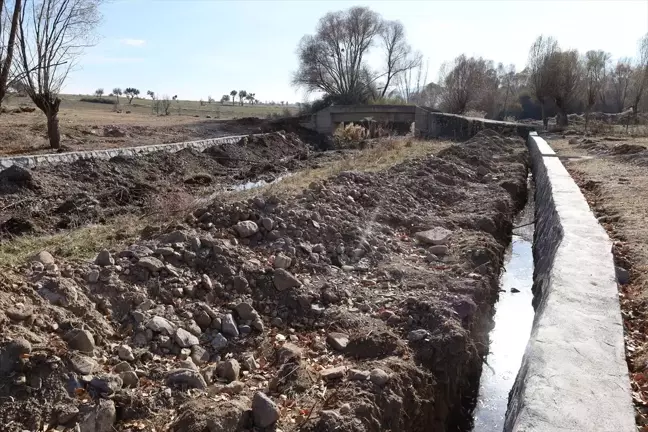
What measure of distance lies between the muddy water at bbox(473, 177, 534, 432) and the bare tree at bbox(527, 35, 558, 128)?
25.7 meters

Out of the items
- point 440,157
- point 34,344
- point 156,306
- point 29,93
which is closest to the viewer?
point 34,344

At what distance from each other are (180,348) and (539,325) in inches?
99.4

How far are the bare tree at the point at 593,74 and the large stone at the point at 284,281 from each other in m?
27.6

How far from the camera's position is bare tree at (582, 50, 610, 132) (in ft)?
104

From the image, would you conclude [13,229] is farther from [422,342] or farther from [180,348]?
[422,342]

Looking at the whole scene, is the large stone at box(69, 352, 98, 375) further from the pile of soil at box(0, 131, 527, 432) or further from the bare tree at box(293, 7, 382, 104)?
the bare tree at box(293, 7, 382, 104)

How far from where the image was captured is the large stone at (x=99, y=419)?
9.22 ft

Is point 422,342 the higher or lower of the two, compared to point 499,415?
higher

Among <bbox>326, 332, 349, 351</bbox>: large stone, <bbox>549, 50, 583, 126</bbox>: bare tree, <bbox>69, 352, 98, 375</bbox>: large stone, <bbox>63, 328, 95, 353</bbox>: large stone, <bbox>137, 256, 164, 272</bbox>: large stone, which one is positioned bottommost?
<bbox>326, 332, 349, 351</bbox>: large stone

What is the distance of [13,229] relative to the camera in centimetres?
769

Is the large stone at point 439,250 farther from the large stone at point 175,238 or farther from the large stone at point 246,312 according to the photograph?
the large stone at point 175,238

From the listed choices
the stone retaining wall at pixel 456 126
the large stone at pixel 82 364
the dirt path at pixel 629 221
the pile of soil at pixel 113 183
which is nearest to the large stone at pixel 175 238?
the large stone at pixel 82 364

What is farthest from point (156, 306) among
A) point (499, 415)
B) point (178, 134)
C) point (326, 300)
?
point (178, 134)

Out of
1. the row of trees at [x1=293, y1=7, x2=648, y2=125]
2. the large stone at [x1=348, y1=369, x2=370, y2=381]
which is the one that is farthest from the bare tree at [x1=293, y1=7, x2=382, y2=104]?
the large stone at [x1=348, y1=369, x2=370, y2=381]
